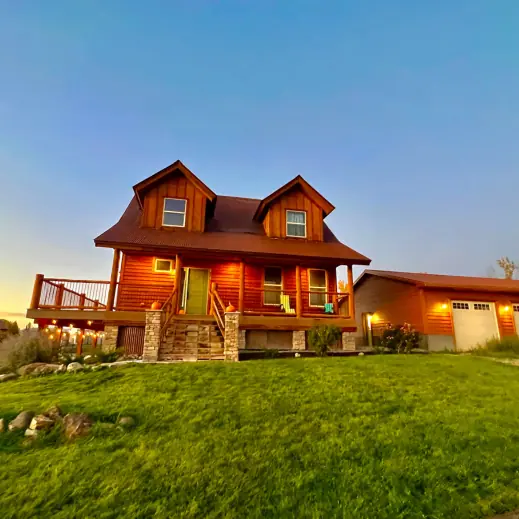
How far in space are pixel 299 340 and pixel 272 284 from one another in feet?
11.1

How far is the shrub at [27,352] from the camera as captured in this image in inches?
420

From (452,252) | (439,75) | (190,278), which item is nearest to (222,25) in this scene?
(439,75)

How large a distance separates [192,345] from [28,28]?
21.2 metres

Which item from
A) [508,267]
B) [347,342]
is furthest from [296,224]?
[508,267]

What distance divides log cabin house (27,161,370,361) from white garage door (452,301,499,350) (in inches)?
247

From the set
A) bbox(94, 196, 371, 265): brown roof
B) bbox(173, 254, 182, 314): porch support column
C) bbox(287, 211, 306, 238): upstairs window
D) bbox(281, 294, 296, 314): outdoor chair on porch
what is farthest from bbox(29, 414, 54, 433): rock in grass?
bbox(287, 211, 306, 238): upstairs window

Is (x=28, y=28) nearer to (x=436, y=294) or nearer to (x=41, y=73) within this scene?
(x=41, y=73)

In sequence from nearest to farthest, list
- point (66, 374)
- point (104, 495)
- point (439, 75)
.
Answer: point (104, 495) < point (66, 374) < point (439, 75)

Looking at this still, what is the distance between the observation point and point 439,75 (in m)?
35.8

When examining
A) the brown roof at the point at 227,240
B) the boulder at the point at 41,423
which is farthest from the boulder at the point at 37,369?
the brown roof at the point at 227,240

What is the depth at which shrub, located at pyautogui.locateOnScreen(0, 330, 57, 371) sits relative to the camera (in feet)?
35.0

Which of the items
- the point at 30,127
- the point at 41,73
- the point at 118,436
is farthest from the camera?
the point at 30,127

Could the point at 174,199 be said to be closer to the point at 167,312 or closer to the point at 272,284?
the point at 167,312

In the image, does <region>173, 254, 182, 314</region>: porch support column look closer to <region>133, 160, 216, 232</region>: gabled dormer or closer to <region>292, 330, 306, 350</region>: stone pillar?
<region>133, 160, 216, 232</region>: gabled dormer
